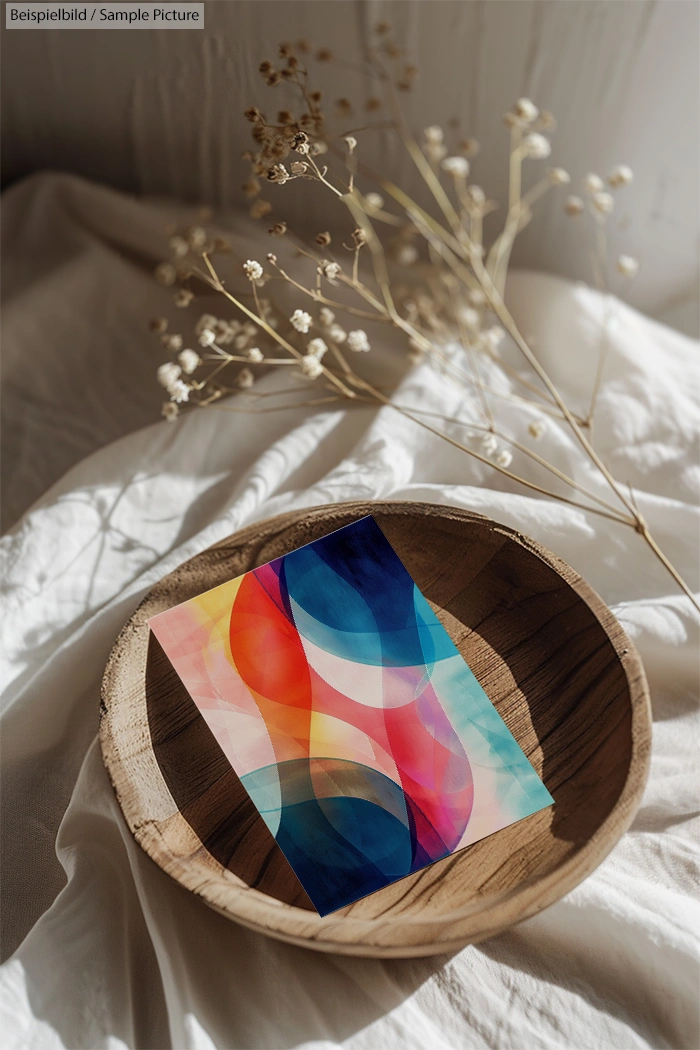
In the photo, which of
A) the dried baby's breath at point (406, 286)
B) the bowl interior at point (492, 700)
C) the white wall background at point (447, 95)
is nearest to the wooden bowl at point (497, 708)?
the bowl interior at point (492, 700)

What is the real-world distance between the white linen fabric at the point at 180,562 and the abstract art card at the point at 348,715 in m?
0.08

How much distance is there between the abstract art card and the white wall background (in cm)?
41

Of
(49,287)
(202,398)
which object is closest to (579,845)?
(202,398)

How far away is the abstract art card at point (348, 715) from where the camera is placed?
19.0 inches

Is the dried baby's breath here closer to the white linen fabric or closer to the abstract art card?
the white linen fabric

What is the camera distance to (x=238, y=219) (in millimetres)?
909

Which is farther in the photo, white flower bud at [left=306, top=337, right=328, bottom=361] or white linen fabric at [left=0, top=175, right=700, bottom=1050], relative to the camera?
white flower bud at [left=306, top=337, right=328, bottom=361]

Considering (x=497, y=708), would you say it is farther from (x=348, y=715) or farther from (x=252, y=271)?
(x=252, y=271)

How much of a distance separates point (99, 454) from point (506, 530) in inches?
14.5

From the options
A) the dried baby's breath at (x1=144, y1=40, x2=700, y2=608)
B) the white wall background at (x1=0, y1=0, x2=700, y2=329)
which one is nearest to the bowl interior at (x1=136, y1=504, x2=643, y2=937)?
the dried baby's breath at (x1=144, y1=40, x2=700, y2=608)

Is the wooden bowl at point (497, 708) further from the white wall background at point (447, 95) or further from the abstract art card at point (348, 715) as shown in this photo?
the white wall background at point (447, 95)

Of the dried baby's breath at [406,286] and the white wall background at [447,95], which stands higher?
the white wall background at [447,95]

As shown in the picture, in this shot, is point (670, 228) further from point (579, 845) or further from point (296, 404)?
point (579, 845)

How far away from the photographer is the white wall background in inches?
31.4
